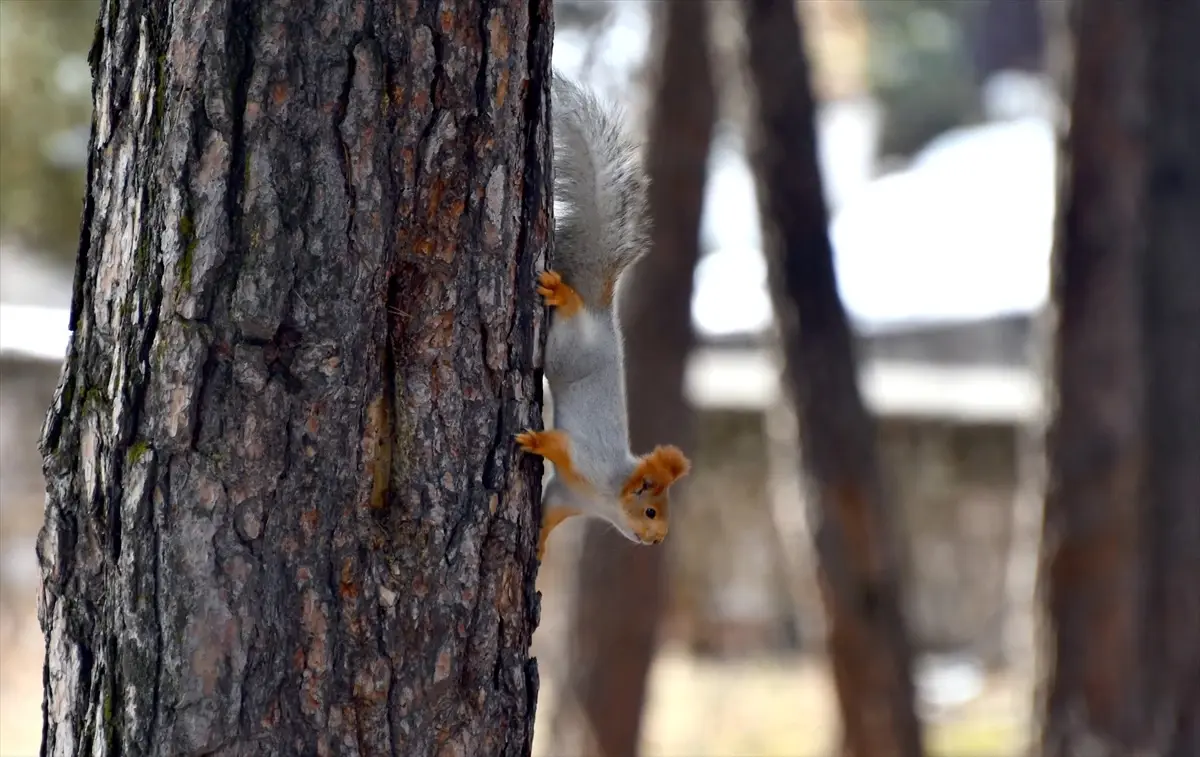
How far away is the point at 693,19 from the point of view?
4.25m

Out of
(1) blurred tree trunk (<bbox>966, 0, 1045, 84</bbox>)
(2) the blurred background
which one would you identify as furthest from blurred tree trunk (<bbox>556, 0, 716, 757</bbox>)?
(1) blurred tree trunk (<bbox>966, 0, 1045, 84</bbox>)

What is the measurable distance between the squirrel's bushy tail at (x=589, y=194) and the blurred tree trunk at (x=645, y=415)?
6.72 ft

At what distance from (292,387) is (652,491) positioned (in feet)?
2.71

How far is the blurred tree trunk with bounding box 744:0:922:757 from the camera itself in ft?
12.8

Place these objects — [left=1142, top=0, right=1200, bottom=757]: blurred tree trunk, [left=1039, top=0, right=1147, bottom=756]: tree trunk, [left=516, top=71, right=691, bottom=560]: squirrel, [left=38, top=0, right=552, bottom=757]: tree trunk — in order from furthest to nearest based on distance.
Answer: [left=1142, top=0, right=1200, bottom=757]: blurred tree trunk, [left=1039, top=0, right=1147, bottom=756]: tree trunk, [left=516, top=71, right=691, bottom=560]: squirrel, [left=38, top=0, right=552, bottom=757]: tree trunk

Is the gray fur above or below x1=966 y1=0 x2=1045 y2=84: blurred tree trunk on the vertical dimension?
below

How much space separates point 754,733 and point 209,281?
569 centimetres

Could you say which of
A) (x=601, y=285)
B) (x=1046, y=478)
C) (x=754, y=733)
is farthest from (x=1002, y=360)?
(x=601, y=285)

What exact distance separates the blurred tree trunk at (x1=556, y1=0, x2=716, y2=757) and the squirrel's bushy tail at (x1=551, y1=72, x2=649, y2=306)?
2.05 metres

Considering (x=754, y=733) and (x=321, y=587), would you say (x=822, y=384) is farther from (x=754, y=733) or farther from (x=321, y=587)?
(x=754, y=733)

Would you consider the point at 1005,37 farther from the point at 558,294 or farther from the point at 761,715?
the point at 558,294

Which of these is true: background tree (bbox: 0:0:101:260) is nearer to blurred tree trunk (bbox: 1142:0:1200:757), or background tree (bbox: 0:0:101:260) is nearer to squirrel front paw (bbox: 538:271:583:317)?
squirrel front paw (bbox: 538:271:583:317)

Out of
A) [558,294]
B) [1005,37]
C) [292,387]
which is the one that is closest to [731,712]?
[558,294]

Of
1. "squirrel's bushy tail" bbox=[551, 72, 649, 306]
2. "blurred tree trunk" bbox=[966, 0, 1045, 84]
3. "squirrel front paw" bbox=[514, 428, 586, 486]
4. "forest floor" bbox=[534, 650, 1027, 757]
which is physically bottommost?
"forest floor" bbox=[534, 650, 1027, 757]
